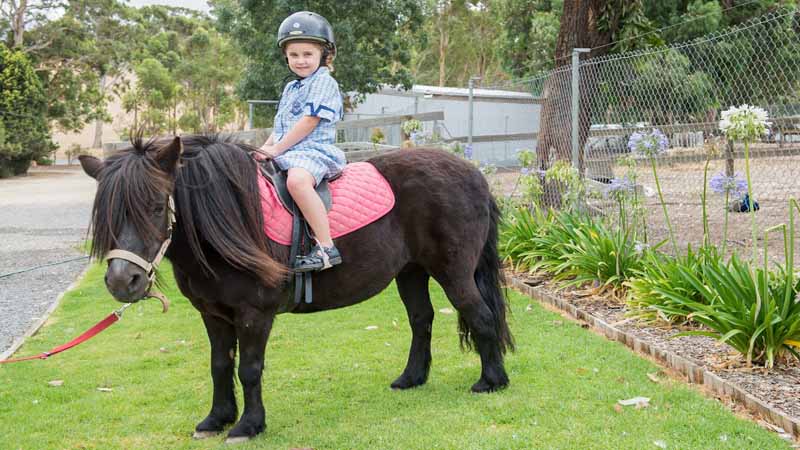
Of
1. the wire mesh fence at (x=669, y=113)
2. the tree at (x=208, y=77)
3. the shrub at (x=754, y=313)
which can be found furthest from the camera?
the tree at (x=208, y=77)

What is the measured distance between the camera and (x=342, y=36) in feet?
74.8

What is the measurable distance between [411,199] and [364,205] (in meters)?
0.36

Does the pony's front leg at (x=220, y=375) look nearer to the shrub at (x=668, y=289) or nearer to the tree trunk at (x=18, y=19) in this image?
the shrub at (x=668, y=289)

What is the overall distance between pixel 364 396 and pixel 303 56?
2151 mm

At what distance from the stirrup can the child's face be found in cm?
102

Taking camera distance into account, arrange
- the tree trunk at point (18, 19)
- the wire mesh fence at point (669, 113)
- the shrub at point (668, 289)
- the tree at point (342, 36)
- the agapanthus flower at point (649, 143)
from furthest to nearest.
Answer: the tree trunk at point (18, 19) → the tree at point (342, 36) → the wire mesh fence at point (669, 113) → the agapanthus flower at point (649, 143) → the shrub at point (668, 289)

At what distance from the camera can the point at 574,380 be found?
4.77 meters

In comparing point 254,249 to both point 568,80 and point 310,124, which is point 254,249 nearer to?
point 310,124

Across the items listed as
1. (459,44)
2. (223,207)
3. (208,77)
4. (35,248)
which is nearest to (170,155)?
(223,207)

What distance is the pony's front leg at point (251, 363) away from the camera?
3852 millimetres

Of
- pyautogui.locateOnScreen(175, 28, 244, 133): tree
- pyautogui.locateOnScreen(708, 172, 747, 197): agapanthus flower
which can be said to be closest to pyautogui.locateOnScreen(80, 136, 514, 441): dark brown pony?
pyautogui.locateOnScreen(708, 172, 747, 197): agapanthus flower

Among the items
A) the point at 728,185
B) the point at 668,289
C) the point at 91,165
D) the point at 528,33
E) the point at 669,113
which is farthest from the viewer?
the point at 528,33

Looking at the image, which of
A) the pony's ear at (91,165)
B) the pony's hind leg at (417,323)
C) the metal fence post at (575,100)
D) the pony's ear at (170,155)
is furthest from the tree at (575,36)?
the pony's ear at (91,165)

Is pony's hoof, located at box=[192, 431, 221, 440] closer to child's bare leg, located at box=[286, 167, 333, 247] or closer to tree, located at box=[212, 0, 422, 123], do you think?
child's bare leg, located at box=[286, 167, 333, 247]
